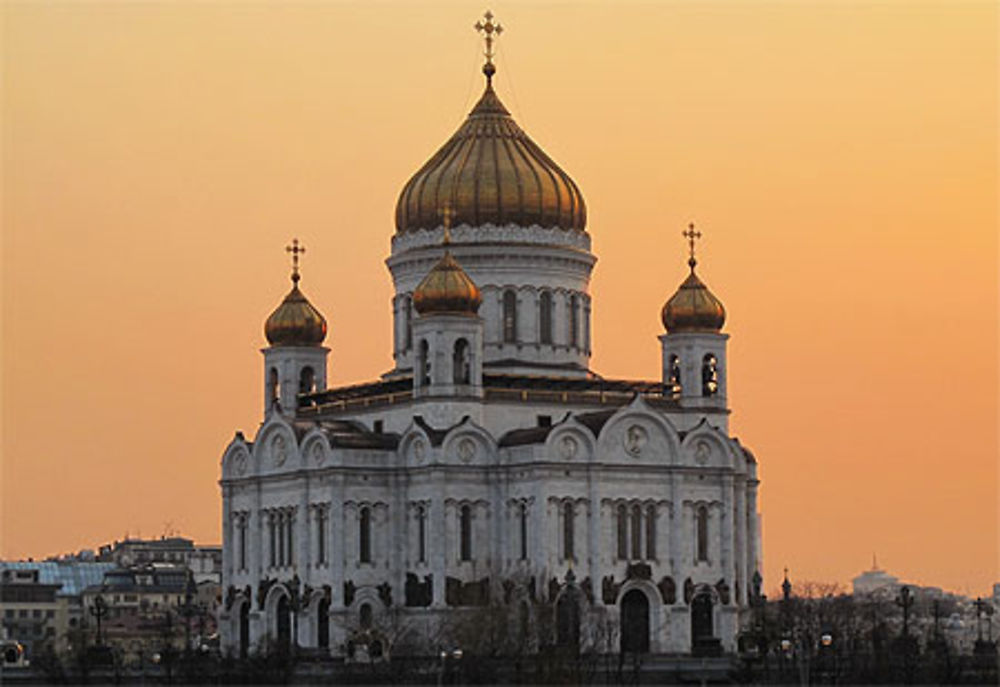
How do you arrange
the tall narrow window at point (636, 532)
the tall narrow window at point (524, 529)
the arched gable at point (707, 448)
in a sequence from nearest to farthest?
the tall narrow window at point (524, 529)
the tall narrow window at point (636, 532)
the arched gable at point (707, 448)

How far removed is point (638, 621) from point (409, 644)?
8589mm

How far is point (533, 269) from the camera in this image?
346 feet

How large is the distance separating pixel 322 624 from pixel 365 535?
3.46 metres

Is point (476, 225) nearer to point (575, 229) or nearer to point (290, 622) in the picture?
point (575, 229)

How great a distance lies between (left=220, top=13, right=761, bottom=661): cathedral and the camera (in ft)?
322

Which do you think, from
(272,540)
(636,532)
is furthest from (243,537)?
(636,532)

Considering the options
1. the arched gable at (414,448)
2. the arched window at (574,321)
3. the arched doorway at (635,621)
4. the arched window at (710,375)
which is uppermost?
the arched window at (574,321)

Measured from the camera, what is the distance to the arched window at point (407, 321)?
352 feet

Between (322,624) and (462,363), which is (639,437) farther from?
(322,624)

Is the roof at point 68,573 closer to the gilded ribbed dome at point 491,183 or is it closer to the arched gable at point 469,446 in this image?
the gilded ribbed dome at point 491,183

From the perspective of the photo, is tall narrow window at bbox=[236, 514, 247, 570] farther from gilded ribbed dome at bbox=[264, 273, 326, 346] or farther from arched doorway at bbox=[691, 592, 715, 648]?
arched doorway at bbox=[691, 592, 715, 648]

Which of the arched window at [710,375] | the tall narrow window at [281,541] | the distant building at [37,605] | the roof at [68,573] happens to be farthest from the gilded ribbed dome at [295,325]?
the roof at [68,573]

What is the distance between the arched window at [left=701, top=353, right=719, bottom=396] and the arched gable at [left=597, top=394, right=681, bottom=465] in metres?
4.78

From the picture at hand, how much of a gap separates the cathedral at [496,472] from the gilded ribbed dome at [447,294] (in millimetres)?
72
